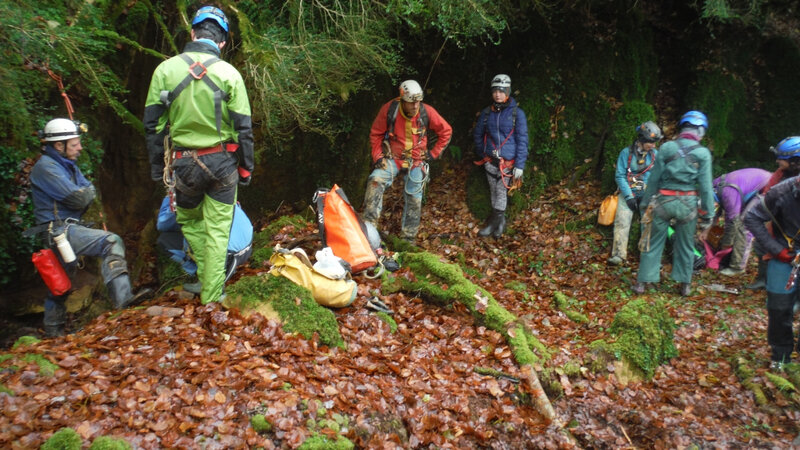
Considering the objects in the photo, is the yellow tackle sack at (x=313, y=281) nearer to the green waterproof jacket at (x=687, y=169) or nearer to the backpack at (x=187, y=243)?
the backpack at (x=187, y=243)

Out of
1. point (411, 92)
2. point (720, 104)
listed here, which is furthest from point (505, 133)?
point (720, 104)

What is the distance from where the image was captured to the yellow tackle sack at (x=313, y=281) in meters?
5.43

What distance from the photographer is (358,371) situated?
4.79m

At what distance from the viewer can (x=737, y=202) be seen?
8109 mm

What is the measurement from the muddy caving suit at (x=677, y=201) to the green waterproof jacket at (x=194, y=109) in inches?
221

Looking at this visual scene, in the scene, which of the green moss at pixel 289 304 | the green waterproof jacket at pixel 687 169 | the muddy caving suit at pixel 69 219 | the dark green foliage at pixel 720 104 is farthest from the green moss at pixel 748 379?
the muddy caving suit at pixel 69 219

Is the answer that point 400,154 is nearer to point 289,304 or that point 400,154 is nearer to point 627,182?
point 289,304

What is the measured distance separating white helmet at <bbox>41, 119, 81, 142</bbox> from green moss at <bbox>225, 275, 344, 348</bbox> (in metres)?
2.39

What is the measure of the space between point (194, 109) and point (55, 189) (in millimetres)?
2026

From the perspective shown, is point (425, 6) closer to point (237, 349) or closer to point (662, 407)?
point (237, 349)

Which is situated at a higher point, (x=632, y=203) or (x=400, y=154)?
(x=400, y=154)

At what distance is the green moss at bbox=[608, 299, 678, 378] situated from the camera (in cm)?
600

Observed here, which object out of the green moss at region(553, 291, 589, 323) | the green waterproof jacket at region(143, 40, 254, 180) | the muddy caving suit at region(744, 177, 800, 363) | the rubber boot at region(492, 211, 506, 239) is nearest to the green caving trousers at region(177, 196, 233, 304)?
the green waterproof jacket at region(143, 40, 254, 180)

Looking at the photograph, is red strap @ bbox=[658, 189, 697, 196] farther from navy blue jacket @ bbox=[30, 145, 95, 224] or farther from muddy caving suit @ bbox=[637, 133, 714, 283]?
navy blue jacket @ bbox=[30, 145, 95, 224]
